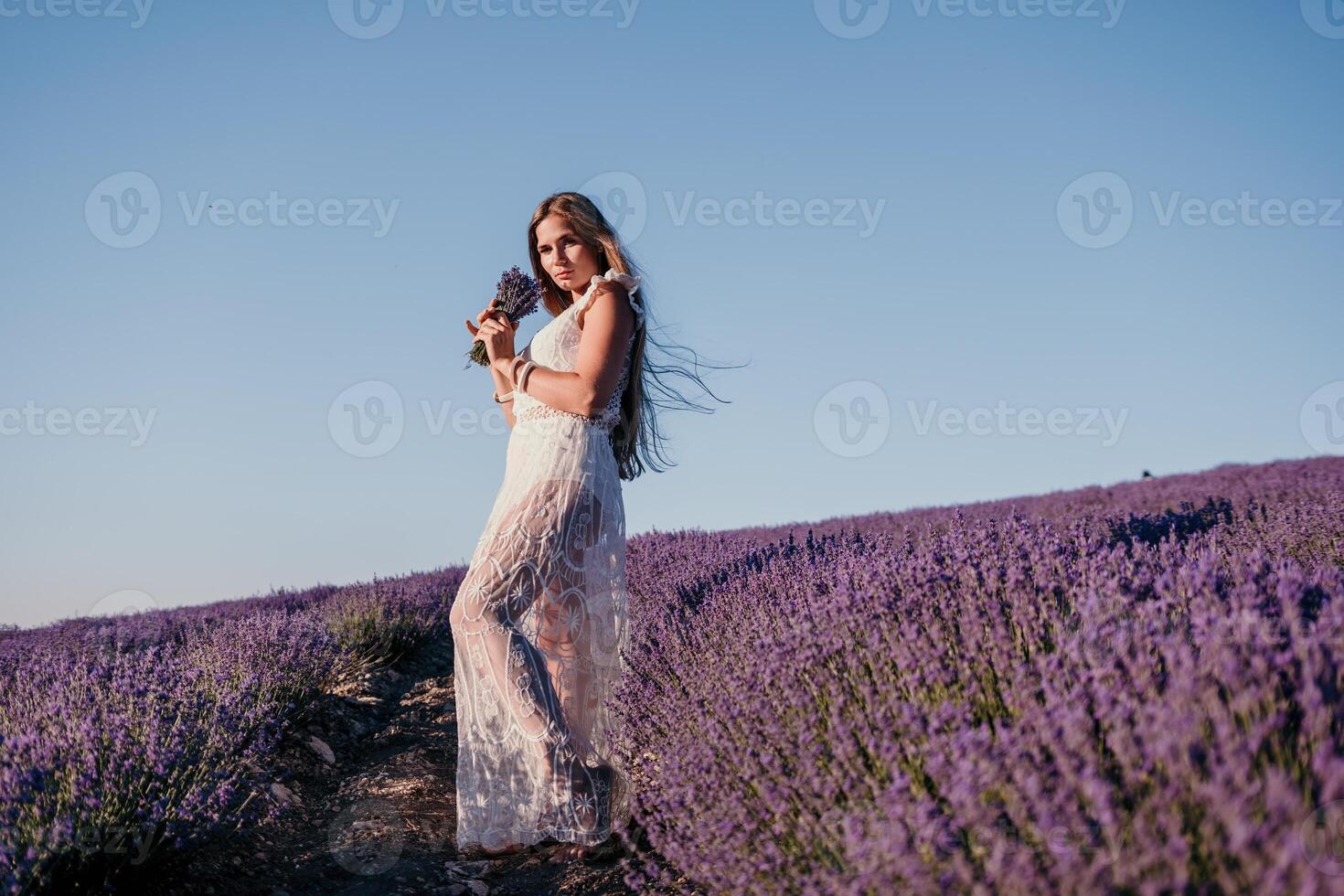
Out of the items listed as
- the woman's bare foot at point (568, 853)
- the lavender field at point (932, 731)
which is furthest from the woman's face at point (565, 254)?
the woman's bare foot at point (568, 853)

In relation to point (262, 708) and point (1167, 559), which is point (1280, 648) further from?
point (262, 708)

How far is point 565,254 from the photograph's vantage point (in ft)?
9.94

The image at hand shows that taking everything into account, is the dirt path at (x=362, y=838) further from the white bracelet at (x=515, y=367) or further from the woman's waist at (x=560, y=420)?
the white bracelet at (x=515, y=367)

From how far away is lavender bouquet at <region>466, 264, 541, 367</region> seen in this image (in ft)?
10.5

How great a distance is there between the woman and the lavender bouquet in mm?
182

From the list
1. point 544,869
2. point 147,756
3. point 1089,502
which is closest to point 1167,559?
point 544,869

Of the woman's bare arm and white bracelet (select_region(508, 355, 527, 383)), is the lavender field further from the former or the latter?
white bracelet (select_region(508, 355, 527, 383))

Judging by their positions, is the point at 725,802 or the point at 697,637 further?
the point at 697,637

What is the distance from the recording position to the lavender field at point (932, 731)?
40.1 inches

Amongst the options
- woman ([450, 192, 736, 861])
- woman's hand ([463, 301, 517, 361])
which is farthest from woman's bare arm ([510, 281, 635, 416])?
woman's hand ([463, 301, 517, 361])

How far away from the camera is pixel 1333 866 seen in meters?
0.82

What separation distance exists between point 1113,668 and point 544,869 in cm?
178

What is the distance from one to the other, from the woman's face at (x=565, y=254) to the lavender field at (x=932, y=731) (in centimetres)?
129

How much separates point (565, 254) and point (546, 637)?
4.48 feet
